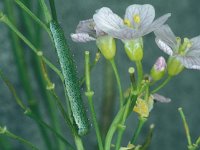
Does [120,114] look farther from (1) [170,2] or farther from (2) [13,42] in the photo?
(1) [170,2]

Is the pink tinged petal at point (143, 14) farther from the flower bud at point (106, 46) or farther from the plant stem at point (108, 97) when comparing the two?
the plant stem at point (108, 97)

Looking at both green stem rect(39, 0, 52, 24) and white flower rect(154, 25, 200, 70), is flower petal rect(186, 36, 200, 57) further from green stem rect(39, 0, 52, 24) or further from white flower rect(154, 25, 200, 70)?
green stem rect(39, 0, 52, 24)

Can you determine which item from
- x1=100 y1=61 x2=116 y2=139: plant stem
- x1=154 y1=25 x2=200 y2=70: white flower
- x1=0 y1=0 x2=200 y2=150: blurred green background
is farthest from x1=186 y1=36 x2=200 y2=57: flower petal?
x1=0 y1=0 x2=200 y2=150: blurred green background

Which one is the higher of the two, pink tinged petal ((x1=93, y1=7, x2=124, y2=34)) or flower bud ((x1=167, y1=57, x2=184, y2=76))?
pink tinged petal ((x1=93, y1=7, x2=124, y2=34))

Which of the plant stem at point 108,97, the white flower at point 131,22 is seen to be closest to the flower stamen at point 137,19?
the white flower at point 131,22

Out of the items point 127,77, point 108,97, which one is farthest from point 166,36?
point 127,77

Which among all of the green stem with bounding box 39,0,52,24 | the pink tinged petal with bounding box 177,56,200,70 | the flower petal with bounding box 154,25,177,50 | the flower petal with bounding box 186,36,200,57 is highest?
the green stem with bounding box 39,0,52,24

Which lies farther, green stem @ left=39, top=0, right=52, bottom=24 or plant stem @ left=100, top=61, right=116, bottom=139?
plant stem @ left=100, top=61, right=116, bottom=139

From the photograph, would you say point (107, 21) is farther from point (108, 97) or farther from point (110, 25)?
point (108, 97)
